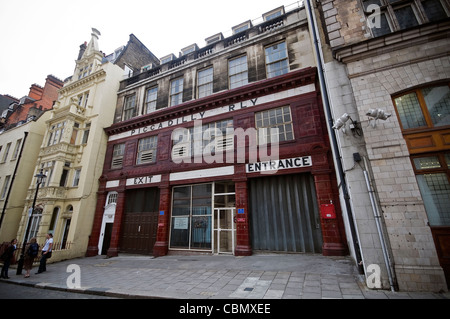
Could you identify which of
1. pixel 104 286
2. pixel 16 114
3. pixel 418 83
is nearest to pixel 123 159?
pixel 104 286

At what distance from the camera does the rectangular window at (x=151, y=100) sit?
15.2 meters

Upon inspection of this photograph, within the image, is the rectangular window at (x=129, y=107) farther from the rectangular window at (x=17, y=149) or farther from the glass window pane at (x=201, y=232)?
the rectangular window at (x=17, y=149)

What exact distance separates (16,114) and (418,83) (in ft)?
126

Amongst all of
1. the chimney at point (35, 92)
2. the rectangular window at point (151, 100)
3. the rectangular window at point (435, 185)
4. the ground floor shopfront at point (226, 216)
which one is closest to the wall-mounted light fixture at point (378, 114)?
the rectangular window at point (435, 185)

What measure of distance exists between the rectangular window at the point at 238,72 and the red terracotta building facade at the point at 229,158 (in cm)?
7

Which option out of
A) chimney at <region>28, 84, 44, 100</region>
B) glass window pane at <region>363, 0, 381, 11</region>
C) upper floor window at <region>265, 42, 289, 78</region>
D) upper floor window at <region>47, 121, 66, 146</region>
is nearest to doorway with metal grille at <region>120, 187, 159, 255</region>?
upper floor window at <region>47, 121, 66, 146</region>

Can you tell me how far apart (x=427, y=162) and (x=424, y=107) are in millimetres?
1658

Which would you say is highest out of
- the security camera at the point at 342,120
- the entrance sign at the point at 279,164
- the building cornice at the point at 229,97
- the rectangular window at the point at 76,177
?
the building cornice at the point at 229,97

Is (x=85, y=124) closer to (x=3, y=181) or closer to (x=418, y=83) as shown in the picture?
(x=3, y=181)

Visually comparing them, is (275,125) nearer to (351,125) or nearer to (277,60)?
(277,60)

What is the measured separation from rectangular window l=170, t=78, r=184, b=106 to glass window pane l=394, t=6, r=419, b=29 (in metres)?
11.7

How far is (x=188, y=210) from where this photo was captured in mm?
11711

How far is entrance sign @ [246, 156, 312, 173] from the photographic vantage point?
926 centimetres

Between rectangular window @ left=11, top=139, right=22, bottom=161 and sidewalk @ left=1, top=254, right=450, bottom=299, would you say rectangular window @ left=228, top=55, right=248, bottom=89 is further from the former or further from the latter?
rectangular window @ left=11, top=139, right=22, bottom=161
